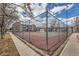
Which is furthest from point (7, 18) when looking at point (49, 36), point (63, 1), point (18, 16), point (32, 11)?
point (63, 1)

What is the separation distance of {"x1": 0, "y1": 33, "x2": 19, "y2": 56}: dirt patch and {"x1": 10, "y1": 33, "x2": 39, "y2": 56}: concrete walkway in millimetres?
30

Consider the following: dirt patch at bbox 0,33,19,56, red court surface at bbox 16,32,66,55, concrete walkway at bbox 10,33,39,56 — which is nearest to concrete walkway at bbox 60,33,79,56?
red court surface at bbox 16,32,66,55

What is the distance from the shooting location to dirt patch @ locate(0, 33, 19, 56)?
133 centimetres

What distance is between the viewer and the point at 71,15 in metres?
1.34

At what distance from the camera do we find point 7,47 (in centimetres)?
135

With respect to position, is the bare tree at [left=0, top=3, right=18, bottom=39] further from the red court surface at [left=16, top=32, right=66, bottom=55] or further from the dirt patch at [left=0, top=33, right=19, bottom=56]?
the red court surface at [left=16, top=32, right=66, bottom=55]

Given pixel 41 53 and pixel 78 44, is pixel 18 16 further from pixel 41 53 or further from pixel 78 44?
pixel 78 44

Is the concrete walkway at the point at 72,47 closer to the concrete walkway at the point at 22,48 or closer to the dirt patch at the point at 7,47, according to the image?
the concrete walkway at the point at 22,48

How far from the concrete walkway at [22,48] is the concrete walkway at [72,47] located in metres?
0.26

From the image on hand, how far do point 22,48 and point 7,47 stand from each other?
14 cm

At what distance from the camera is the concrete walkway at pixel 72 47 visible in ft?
4.33

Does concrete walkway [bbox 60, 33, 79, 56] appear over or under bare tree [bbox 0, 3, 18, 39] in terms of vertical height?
under

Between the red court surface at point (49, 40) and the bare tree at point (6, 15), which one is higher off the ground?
the bare tree at point (6, 15)

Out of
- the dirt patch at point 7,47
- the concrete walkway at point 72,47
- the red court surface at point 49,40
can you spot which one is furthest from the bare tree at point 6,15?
the concrete walkway at point 72,47
